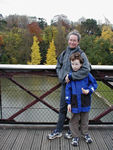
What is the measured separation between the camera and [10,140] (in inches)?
85.9

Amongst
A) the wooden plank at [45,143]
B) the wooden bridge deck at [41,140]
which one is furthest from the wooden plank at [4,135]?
the wooden plank at [45,143]

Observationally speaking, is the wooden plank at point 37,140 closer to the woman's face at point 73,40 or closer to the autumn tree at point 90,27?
the woman's face at point 73,40

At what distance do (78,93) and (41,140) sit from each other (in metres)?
0.84

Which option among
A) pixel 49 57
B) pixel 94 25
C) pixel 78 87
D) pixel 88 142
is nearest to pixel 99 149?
pixel 88 142

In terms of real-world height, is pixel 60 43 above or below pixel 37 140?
above

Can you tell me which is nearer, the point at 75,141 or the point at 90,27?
the point at 75,141

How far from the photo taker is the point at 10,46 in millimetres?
28016

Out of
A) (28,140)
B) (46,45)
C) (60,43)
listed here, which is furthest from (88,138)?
(46,45)

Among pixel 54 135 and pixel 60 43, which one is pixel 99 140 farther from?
pixel 60 43

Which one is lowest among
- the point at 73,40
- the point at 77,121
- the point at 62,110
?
the point at 77,121

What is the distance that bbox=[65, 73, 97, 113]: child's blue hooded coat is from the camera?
1.99 meters

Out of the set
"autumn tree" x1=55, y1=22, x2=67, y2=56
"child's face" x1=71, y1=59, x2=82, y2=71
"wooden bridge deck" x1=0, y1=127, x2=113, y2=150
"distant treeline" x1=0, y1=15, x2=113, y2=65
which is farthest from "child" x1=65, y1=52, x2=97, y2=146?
"autumn tree" x1=55, y1=22, x2=67, y2=56

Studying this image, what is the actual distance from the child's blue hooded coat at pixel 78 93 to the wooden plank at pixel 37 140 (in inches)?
25.3

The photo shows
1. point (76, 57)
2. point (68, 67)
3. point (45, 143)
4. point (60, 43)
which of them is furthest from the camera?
point (60, 43)
